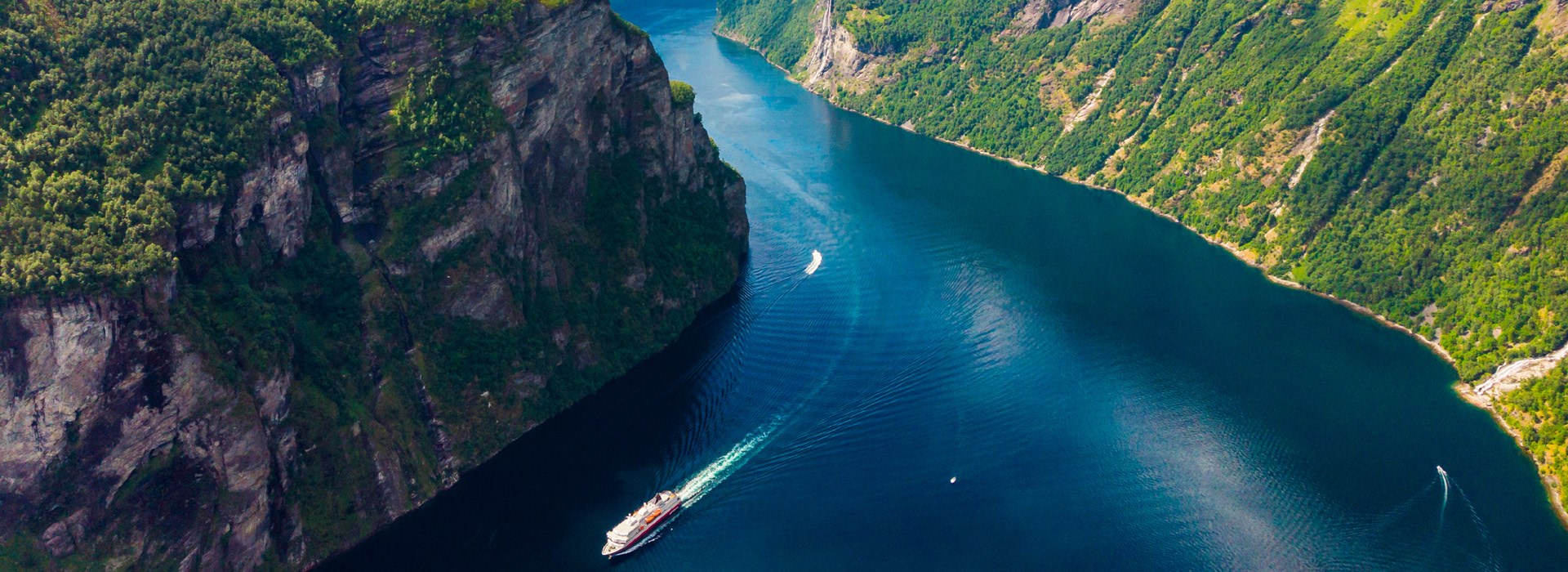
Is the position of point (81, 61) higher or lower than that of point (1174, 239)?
higher

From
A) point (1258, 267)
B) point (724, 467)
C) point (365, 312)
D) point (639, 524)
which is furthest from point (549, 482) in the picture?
point (1258, 267)

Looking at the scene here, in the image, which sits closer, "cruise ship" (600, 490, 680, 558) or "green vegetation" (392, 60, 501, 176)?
→ "cruise ship" (600, 490, 680, 558)

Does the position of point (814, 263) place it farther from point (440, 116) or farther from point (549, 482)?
point (440, 116)

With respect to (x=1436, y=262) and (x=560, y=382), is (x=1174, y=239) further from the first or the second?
(x=560, y=382)

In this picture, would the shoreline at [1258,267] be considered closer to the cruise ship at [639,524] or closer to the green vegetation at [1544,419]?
the green vegetation at [1544,419]

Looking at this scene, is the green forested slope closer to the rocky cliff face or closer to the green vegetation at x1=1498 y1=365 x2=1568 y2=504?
the green vegetation at x1=1498 y1=365 x2=1568 y2=504

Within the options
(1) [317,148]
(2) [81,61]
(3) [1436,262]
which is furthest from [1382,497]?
(2) [81,61]

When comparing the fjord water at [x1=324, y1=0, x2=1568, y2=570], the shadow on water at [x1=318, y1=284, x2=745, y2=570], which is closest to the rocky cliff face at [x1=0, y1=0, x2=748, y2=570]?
the shadow on water at [x1=318, y1=284, x2=745, y2=570]
